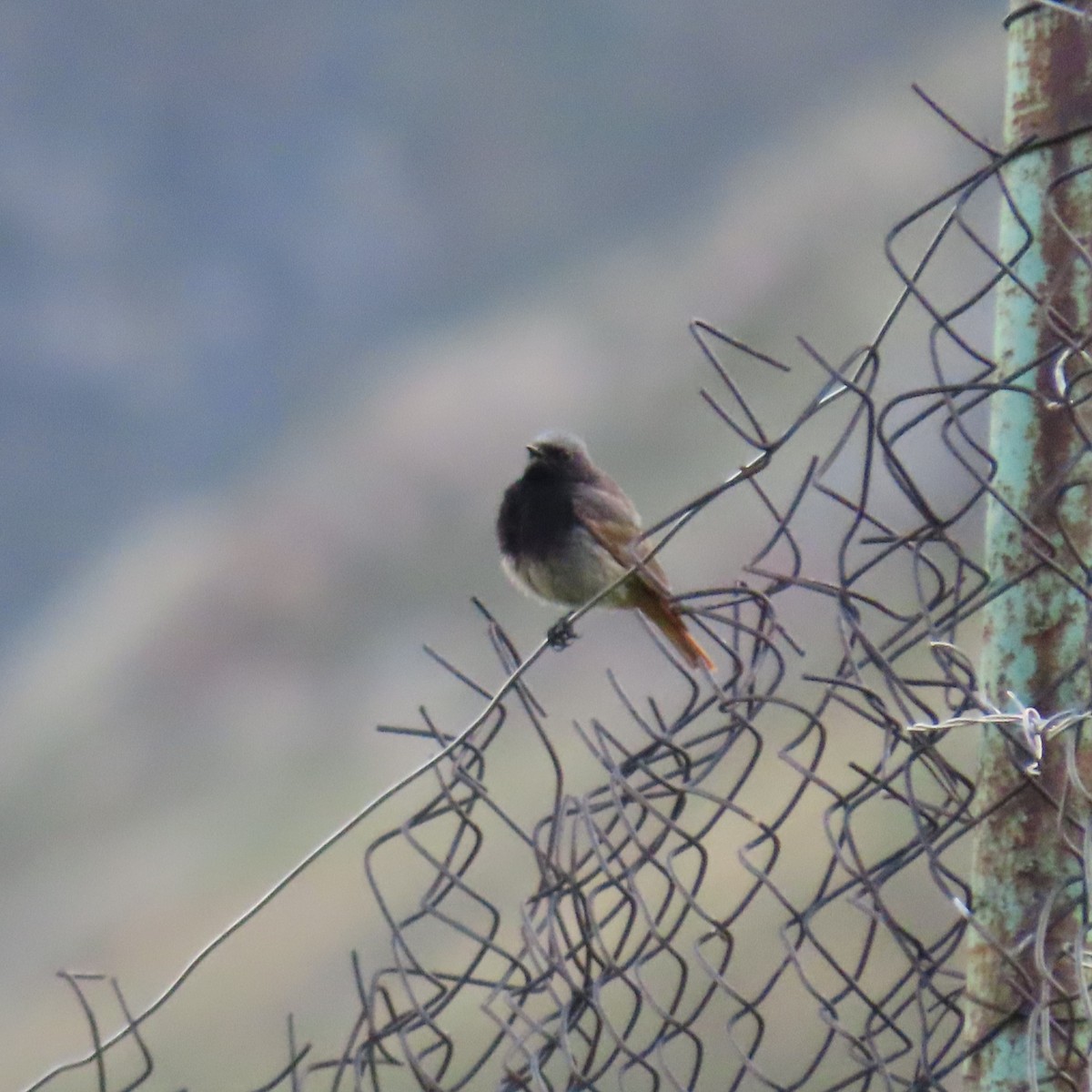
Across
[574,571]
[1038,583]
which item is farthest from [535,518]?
[1038,583]

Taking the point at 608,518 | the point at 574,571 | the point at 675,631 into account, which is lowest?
the point at 675,631

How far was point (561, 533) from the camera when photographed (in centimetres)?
418

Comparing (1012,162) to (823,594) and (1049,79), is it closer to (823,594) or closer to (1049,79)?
(1049,79)

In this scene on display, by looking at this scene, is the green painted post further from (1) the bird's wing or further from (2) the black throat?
(2) the black throat

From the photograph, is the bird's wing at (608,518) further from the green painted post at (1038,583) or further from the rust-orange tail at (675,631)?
the green painted post at (1038,583)

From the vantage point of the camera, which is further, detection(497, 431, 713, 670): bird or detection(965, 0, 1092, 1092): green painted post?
detection(497, 431, 713, 670): bird

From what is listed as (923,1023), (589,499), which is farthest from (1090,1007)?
(589,499)

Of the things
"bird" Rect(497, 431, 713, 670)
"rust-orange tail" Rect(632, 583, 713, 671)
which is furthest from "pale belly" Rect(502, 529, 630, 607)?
"rust-orange tail" Rect(632, 583, 713, 671)

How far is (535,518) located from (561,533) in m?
0.10

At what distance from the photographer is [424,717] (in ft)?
5.50

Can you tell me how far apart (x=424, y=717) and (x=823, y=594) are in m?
0.48

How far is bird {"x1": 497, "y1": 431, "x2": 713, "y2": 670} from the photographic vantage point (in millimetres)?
4152

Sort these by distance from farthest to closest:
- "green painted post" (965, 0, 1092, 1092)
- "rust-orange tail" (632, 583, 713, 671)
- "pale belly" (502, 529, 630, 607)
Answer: "pale belly" (502, 529, 630, 607), "rust-orange tail" (632, 583, 713, 671), "green painted post" (965, 0, 1092, 1092)

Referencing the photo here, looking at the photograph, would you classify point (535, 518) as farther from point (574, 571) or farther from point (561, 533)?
point (574, 571)
